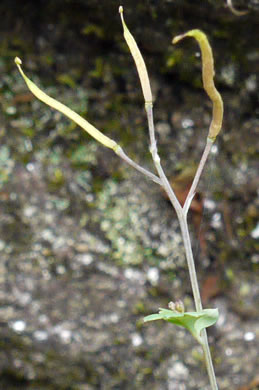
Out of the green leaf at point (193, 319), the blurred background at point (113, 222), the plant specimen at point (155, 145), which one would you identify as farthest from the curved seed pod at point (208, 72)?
the blurred background at point (113, 222)

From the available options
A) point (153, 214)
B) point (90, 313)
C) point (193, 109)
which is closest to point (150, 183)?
point (153, 214)

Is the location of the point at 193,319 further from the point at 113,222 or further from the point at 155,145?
the point at 113,222

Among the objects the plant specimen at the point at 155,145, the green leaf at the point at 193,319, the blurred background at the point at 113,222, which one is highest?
the plant specimen at the point at 155,145

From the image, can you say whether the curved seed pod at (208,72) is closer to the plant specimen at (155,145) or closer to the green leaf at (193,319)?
the plant specimen at (155,145)

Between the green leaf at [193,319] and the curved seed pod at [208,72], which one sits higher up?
the curved seed pod at [208,72]

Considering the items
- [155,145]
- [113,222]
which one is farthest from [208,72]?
[113,222]

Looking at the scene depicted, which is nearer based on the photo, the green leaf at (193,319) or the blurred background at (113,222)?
the green leaf at (193,319)

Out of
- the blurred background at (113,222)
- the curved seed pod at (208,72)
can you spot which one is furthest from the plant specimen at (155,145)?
the blurred background at (113,222)

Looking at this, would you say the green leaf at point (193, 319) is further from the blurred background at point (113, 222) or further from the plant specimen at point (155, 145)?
the blurred background at point (113, 222)

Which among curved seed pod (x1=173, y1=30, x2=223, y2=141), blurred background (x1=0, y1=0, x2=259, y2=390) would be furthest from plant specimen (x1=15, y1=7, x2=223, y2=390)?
blurred background (x1=0, y1=0, x2=259, y2=390)
